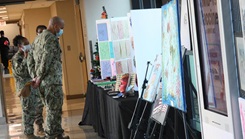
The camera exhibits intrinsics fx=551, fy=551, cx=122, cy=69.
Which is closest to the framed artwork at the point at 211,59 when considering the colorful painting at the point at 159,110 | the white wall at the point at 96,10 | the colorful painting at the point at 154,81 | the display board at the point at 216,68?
the display board at the point at 216,68

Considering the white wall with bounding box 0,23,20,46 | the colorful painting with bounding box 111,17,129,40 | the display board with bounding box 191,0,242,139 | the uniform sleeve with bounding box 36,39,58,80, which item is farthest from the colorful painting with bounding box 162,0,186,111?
the white wall with bounding box 0,23,20,46

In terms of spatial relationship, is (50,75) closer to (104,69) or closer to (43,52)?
(43,52)

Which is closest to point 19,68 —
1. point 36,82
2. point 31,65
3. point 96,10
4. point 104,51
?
point 31,65

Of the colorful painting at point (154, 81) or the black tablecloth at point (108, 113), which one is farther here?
the black tablecloth at point (108, 113)

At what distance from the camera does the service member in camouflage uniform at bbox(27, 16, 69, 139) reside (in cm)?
704

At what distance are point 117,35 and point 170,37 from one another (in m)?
4.30

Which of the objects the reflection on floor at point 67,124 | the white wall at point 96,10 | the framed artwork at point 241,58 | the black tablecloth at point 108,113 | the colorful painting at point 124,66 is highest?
the white wall at point 96,10

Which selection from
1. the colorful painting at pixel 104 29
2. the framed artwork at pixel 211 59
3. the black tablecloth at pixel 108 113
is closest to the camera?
the framed artwork at pixel 211 59

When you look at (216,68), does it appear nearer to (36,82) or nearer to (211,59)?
(211,59)

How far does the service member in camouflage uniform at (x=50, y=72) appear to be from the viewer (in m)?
7.04

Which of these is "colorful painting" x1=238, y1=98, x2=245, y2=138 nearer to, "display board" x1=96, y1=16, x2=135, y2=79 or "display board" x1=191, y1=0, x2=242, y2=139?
"display board" x1=191, y1=0, x2=242, y2=139

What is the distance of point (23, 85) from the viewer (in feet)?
27.1

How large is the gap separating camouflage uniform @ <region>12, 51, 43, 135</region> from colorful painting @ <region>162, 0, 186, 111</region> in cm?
465

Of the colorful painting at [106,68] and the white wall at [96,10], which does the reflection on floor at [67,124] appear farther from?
the white wall at [96,10]
